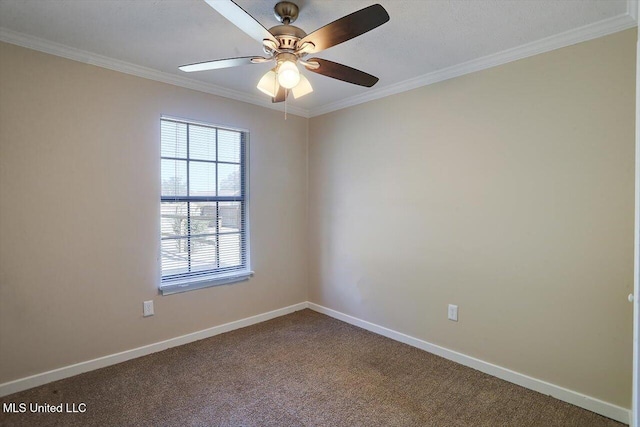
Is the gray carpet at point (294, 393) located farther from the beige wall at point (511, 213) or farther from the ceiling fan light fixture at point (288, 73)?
the ceiling fan light fixture at point (288, 73)

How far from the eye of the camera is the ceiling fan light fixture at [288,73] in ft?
5.69

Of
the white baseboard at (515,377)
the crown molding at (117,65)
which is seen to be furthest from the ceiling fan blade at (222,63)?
the white baseboard at (515,377)

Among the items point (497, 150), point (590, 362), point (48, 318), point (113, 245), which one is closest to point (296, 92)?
point (497, 150)

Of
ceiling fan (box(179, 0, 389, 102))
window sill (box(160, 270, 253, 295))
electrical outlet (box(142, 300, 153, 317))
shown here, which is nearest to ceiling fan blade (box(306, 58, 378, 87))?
ceiling fan (box(179, 0, 389, 102))

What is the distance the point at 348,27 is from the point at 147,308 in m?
2.60

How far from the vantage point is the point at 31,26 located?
2.08 metres

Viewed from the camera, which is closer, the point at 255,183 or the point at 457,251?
the point at 457,251

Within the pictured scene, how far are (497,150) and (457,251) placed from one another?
823 millimetres

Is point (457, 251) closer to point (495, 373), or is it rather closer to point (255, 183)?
point (495, 373)

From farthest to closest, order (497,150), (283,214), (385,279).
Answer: (283,214) < (385,279) < (497,150)

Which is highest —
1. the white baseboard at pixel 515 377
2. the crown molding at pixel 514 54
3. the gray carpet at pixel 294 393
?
the crown molding at pixel 514 54

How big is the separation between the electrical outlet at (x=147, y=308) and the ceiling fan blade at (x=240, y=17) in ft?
7.48

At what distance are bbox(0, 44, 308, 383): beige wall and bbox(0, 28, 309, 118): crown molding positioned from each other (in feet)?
0.16

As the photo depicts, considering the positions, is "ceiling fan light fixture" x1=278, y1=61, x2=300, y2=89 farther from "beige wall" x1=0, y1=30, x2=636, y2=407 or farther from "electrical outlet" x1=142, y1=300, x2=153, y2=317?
"electrical outlet" x1=142, y1=300, x2=153, y2=317
